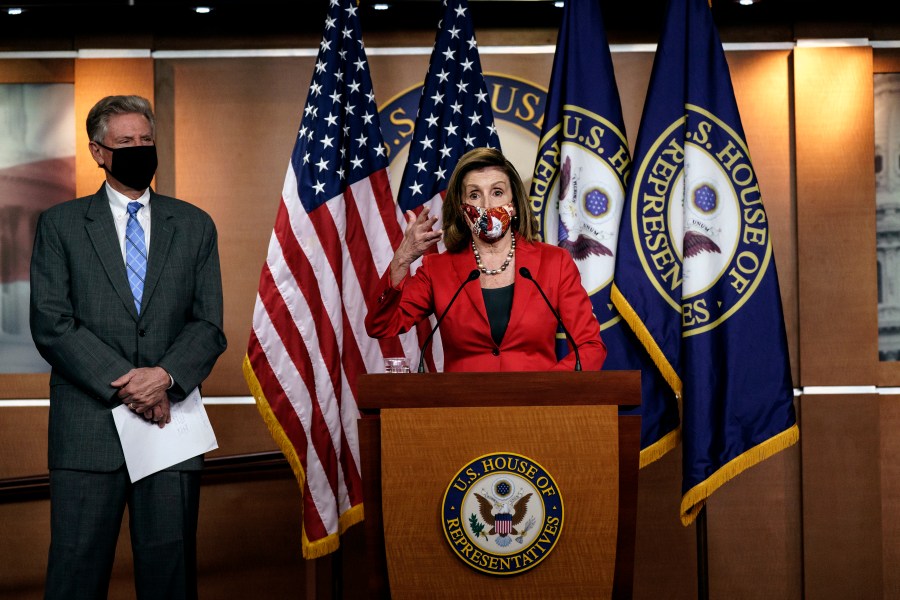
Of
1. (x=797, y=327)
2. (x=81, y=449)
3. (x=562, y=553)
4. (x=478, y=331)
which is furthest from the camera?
(x=797, y=327)

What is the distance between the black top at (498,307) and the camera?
2885 millimetres

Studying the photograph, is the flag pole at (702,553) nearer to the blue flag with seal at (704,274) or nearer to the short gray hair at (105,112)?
the blue flag with seal at (704,274)

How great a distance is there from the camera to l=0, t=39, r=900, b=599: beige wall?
408cm

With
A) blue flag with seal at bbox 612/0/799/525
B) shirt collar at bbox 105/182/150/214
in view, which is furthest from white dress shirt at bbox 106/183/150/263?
blue flag with seal at bbox 612/0/799/525

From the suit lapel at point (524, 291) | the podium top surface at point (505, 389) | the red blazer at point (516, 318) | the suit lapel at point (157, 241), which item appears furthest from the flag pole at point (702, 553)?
the suit lapel at point (157, 241)

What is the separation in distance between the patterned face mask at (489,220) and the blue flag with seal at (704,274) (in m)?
0.81

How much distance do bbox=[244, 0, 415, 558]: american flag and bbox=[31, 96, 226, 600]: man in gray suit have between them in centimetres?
57

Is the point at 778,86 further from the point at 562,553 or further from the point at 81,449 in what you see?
the point at 81,449

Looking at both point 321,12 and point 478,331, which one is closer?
point 478,331

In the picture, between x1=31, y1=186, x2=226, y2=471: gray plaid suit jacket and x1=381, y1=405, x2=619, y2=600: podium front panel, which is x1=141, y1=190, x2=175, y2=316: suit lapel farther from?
x1=381, y1=405, x2=619, y2=600: podium front panel

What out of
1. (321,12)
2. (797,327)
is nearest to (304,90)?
(321,12)

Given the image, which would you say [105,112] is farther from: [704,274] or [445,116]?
[704,274]

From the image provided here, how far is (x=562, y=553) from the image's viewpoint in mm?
2213

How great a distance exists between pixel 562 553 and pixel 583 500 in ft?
0.42
